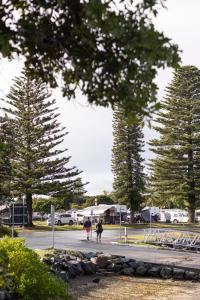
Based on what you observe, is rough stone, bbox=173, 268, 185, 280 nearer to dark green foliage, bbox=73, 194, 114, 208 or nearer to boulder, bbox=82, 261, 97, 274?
boulder, bbox=82, 261, 97, 274

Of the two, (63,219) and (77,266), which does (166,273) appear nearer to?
(77,266)

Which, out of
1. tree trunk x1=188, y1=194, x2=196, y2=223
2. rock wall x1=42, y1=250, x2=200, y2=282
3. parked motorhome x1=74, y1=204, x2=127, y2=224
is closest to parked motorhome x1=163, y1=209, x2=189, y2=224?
tree trunk x1=188, y1=194, x2=196, y2=223

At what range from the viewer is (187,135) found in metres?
60.4

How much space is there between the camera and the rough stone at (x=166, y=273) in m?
18.8

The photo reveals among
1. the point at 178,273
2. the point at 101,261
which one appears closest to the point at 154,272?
the point at 178,273

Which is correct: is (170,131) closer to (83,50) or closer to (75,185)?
(75,185)

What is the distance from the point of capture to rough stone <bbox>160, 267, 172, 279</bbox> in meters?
18.8

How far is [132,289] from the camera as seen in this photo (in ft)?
54.4

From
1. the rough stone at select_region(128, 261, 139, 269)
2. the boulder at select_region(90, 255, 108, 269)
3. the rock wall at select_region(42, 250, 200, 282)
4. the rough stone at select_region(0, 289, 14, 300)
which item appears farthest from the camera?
the boulder at select_region(90, 255, 108, 269)

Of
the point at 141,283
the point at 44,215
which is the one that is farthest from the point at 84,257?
the point at 44,215

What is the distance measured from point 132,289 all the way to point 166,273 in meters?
2.71

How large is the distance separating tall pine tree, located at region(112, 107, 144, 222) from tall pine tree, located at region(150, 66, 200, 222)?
189 cm

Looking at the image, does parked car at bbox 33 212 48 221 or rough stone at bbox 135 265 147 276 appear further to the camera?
parked car at bbox 33 212 48 221

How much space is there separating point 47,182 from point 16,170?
11.6ft
